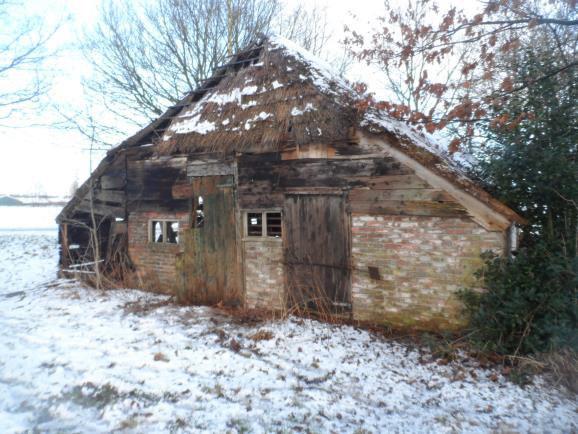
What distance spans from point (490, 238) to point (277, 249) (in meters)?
3.58

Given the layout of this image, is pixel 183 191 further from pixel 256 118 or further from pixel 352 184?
pixel 352 184

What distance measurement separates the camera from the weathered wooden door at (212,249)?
23.4ft

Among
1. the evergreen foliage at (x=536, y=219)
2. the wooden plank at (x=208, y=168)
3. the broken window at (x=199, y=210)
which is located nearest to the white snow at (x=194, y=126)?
the wooden plank at (x=208, y=168)

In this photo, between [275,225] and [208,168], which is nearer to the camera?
[275,225]

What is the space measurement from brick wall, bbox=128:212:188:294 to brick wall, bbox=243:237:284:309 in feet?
6.15

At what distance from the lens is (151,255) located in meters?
8.30

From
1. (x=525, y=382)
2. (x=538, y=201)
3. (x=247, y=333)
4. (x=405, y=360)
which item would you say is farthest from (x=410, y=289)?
(x=247, y=333)

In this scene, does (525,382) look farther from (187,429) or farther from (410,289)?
(187,429)

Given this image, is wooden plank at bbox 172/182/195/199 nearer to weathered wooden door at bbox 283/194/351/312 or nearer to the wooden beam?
weathered wooden door at bbox 283/194/351/312

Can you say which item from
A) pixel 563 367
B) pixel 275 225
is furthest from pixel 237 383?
pixel 563 367

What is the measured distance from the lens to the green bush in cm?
447

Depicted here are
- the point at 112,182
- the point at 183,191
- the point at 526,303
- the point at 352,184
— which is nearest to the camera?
the point at 526,303

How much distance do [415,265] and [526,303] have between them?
1.52m

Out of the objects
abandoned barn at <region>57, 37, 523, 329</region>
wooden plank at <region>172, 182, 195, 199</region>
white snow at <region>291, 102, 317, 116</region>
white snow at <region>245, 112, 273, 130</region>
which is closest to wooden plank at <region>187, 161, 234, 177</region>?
abandoned barn at <region>57, 37, 523, 329</region>
